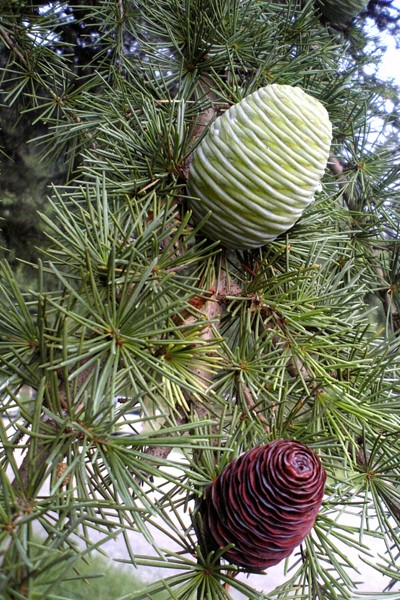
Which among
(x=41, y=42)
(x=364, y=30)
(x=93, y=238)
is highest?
(x=364, y=30)

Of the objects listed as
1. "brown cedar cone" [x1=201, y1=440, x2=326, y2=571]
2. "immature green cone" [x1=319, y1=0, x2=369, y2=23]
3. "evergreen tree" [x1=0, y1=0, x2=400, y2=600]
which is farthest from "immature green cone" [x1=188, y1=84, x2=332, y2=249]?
"immature green cone" [x1=319, y1=0, x2=369, y2=23]

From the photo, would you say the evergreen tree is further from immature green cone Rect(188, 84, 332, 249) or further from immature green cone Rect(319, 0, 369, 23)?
immature green cone Rect(319, 0, 369, 23)

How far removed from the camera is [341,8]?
684mm

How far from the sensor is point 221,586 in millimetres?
289

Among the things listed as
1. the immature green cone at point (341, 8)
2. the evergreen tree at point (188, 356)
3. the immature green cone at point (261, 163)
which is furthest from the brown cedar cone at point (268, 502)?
the immature green cone at point (341, 8)

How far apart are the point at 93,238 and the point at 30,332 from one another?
0.07 metres

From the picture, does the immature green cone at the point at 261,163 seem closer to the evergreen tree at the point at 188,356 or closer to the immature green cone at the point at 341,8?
the evergreen tree at the point at 188,356

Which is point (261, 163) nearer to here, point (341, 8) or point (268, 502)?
point (268, 502)

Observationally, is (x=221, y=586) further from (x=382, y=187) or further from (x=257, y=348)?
(x=382, y=187)

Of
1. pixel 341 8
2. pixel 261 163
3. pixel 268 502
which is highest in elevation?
pixel 341 8

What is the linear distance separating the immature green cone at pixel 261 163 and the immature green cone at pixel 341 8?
385 millimetres

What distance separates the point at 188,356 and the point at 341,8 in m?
0.57

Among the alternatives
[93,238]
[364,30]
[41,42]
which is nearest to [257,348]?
[93,238]

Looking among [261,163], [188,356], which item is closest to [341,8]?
[261,163]
